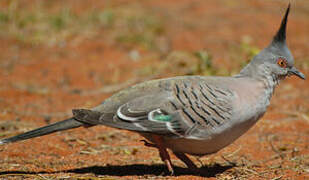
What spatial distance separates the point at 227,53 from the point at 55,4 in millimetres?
5498

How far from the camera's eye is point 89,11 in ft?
35.7

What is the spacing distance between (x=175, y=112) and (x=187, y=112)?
3.9 inches

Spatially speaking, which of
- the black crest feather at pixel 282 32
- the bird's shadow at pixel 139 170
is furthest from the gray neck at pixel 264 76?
the bird's shadow at pixel 139 170

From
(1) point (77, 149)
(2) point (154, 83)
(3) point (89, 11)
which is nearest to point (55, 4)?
(3) point (89, 11)

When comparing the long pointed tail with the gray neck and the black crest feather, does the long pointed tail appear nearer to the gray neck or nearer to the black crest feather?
the gray neck

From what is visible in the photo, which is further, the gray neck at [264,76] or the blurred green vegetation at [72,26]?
the blurred green vegetation at [72,26]

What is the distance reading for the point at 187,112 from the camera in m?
3.46

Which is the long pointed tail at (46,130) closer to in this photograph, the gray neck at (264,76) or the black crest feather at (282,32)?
the gray neck at (264,76)

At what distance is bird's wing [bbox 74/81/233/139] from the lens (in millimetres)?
3422

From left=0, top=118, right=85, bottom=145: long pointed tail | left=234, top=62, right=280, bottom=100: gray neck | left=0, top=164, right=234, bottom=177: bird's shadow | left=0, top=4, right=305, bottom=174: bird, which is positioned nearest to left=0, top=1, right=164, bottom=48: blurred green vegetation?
left=0, top=164, right=234, bottom=177: bird's shadow

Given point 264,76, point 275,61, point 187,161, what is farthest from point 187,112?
point 275,61

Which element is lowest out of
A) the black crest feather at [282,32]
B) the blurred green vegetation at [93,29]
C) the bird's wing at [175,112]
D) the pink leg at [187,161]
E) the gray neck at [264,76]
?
the pink leg at [187,161]

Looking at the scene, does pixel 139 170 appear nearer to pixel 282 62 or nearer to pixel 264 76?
→ pixel 264 76

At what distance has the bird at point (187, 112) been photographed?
3422mm
